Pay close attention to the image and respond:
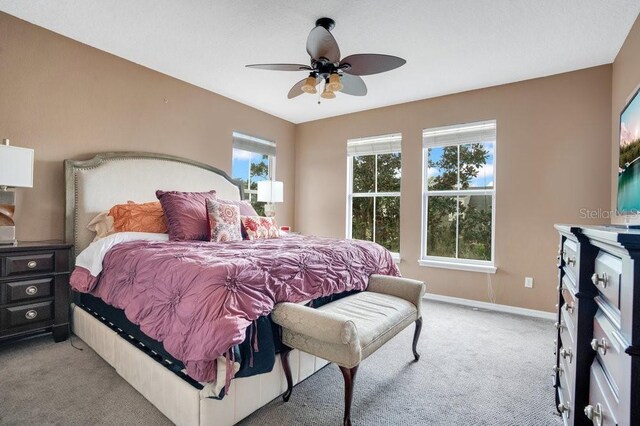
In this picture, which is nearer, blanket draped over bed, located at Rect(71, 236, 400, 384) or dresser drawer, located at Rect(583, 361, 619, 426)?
dresser drawer, located at Rect(583, 361, 619, 426)

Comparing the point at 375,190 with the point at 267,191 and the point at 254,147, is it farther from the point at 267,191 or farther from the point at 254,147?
the point at 254,147

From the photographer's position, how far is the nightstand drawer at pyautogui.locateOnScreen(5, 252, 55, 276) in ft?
7.29

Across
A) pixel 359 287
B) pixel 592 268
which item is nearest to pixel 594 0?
pixel 592 268

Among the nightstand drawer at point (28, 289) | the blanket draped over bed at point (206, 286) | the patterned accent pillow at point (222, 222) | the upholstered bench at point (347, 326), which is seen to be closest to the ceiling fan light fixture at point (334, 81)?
the blanket draped over bed at point (206, 286)

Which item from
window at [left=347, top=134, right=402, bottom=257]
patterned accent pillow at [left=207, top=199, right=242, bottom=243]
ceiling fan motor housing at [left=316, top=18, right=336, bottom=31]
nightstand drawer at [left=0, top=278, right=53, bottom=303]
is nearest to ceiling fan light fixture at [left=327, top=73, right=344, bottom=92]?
ceiling fan motor housing at [left=316, top=18, right=336, bottom=31]

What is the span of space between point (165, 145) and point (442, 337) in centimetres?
349

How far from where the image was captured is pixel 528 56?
2959 millimetres

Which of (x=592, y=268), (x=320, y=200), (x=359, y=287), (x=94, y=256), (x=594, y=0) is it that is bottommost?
(x=359, y=287)

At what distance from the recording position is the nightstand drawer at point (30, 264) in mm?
2221

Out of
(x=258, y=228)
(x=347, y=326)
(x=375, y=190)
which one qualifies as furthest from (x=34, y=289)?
(x=375, y=190)

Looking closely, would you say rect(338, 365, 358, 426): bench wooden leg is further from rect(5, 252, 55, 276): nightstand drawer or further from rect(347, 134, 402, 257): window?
rect(347, 134, 402, 257): window

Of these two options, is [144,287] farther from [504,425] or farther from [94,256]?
[504,425]

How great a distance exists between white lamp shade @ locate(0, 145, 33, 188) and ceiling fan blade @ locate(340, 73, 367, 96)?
8.08 feet

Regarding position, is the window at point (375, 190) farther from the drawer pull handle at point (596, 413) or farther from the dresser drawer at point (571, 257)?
the drawer pull handle at point (596, 413)
